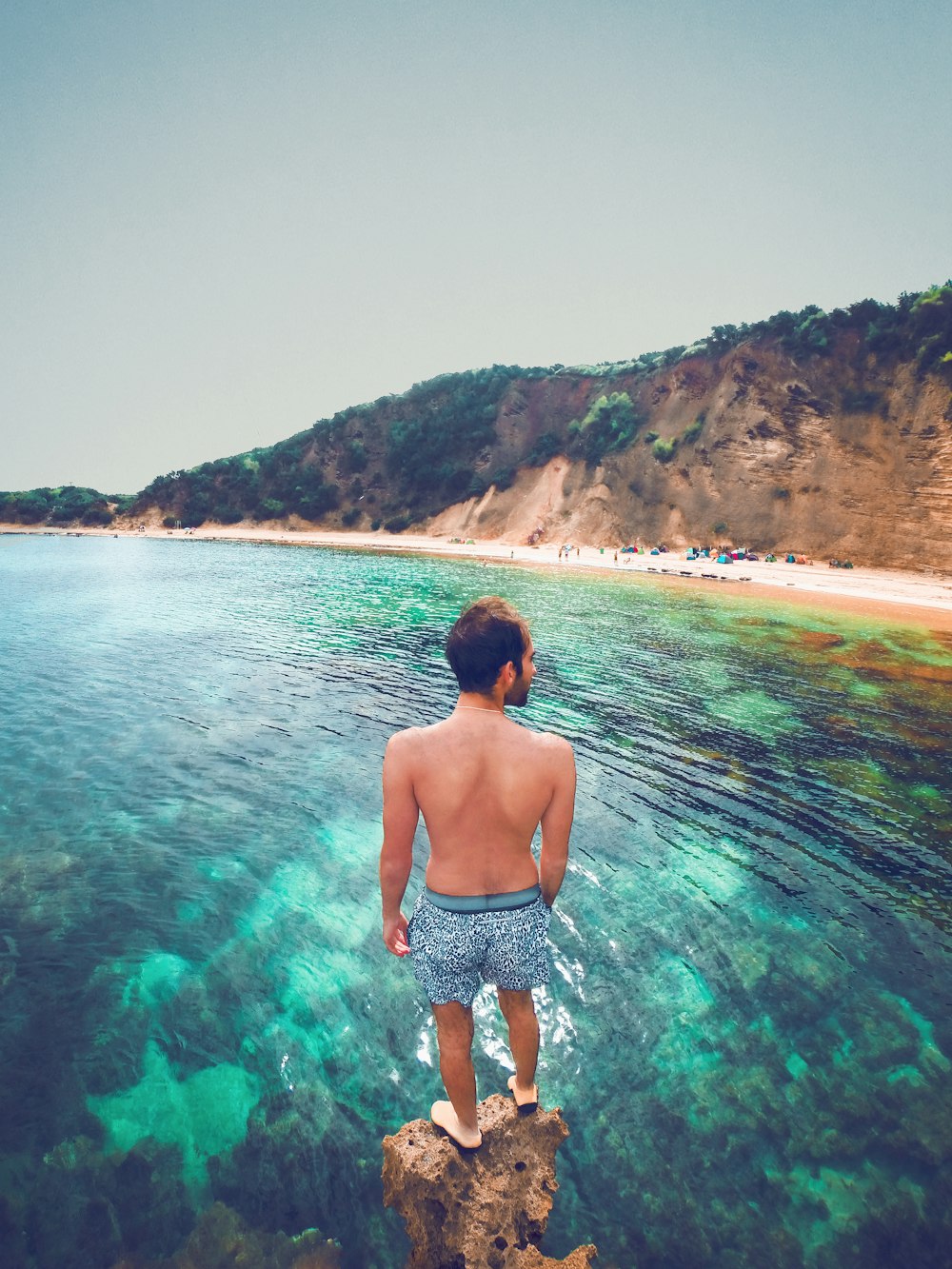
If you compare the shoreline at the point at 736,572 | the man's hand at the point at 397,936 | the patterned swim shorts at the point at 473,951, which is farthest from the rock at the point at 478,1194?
the shoreline at the point at 736,572

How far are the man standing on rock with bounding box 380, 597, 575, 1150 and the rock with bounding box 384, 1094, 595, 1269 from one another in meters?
0.46

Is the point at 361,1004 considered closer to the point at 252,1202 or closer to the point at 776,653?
the point at 252,1202

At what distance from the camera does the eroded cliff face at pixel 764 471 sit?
131 feet

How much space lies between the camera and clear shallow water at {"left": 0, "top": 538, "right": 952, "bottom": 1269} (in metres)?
3.16

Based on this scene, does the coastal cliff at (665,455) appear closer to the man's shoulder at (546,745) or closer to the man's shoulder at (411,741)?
the man's shoulder at (546,745)

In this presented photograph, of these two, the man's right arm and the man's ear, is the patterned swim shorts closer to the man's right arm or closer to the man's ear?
the man's right arm

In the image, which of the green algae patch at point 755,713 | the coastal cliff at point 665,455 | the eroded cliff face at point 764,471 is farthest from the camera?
the coastal cliff at point 665,455

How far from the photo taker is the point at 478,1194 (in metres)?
2.57

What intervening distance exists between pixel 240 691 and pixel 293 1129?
1014 centimetres

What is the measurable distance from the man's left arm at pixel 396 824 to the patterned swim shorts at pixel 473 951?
0.41ft

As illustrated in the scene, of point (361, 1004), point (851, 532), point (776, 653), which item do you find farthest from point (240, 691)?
point (851, 532)

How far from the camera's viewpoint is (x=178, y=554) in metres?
50.6

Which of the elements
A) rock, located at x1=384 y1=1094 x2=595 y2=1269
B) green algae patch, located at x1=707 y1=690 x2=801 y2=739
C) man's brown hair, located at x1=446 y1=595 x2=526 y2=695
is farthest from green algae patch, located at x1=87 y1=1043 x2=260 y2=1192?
green algae patch, located at x1=707 y1=690 x2=801 y2=739

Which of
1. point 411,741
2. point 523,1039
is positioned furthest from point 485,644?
point 523,1039
